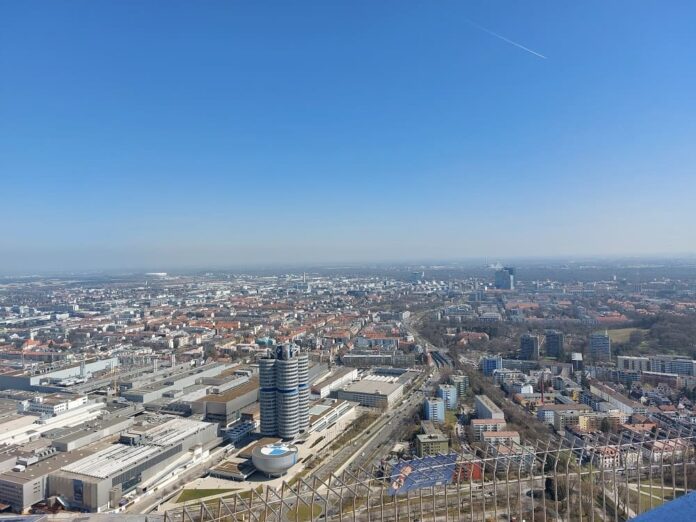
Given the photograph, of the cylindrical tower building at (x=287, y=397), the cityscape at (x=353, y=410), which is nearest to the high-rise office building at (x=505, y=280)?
the cityscape at (x=353, y=410)

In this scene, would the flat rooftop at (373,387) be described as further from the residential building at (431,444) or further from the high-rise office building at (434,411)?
the residential building at (431,444)

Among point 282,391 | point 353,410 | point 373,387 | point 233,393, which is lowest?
point 353,410

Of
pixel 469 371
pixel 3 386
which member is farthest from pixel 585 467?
pixel 3 386

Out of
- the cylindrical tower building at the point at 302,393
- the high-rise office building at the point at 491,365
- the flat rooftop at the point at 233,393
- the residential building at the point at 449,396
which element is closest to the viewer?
the cylindrical tower building at the point at 302,393

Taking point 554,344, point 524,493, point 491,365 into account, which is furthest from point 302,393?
point 554,344

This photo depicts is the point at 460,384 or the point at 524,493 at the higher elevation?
the point at 524,493

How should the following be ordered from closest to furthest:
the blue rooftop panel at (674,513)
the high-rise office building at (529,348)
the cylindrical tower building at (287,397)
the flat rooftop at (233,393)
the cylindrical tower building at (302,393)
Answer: the blue rooftop panel at (674,513), the cylindrical tower building at (287,397), the cylindrical tower building at (302,393), the flat rooftop at (233,393), the high-rise office building at (529,348)

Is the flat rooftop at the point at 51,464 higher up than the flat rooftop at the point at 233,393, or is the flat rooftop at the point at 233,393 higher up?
the flat rooftop at the point at 233,393

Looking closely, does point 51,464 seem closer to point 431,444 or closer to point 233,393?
point 233,393
